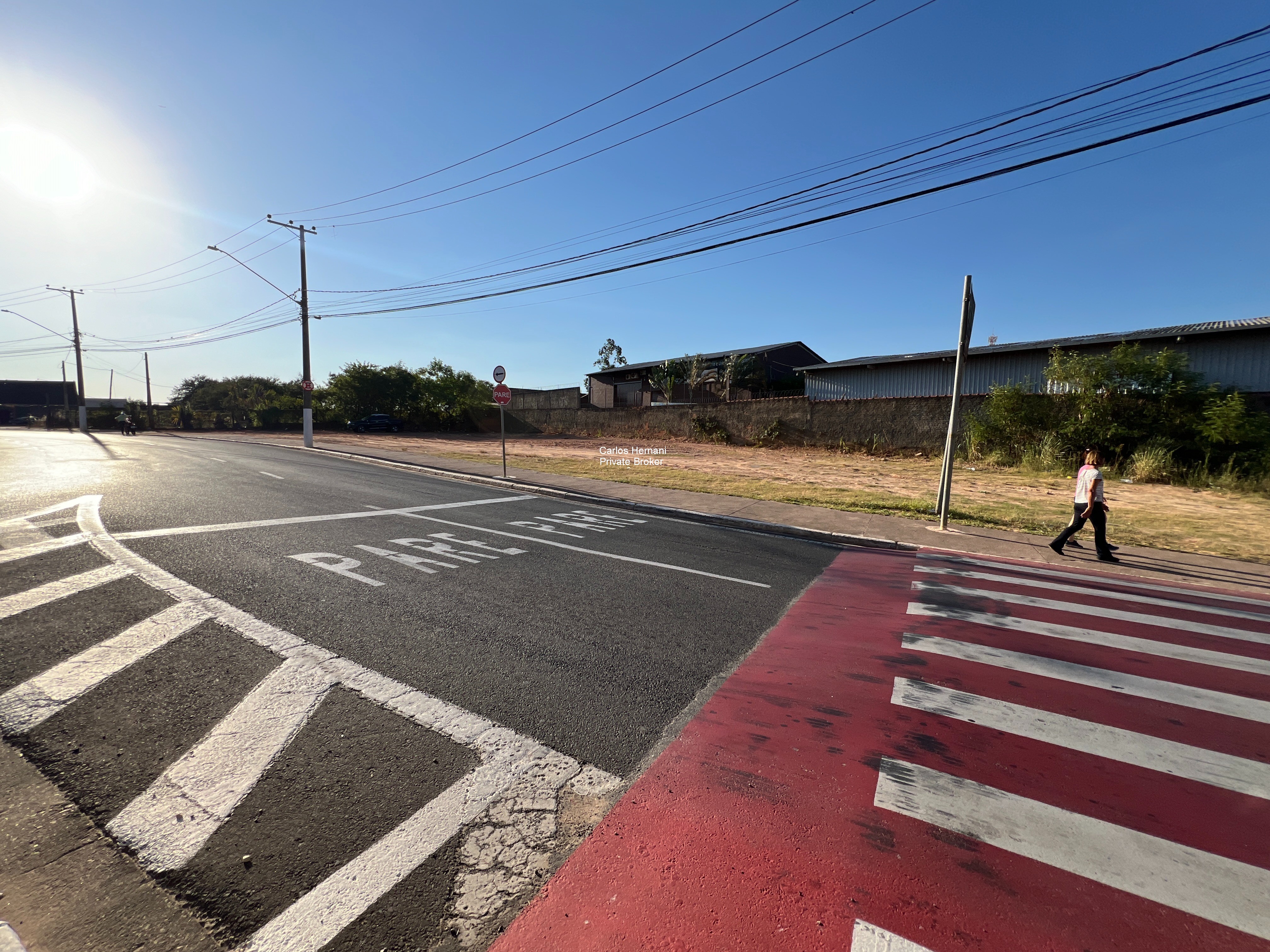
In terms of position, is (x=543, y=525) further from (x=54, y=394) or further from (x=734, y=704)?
(x=54, y=394)

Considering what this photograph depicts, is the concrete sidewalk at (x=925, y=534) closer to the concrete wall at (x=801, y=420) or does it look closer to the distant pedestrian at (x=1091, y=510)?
the distant pedestrian at (x=1091, y=510)

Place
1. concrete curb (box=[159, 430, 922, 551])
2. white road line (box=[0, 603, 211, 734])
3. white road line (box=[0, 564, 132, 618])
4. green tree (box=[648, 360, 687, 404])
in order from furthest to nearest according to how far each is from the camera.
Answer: green tree (box=[648, 360, 687, 404]) < concrete curb (box=[159, 430, 922, 551]) < white road line (box=[0, 564, 132, 618]) < white road line (box=[0, 603, 211, 734])

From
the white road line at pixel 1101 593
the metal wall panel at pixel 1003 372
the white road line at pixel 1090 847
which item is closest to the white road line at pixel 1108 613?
the white road line at pixel 1101 593

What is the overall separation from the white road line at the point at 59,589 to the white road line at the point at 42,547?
1.11m

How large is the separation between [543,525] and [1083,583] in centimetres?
743

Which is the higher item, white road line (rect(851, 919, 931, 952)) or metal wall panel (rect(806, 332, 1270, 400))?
metal wall panel (rect(806, 332, 1270, 400))

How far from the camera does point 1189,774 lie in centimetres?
284

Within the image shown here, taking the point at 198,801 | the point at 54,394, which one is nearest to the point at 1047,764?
the point at 198,801

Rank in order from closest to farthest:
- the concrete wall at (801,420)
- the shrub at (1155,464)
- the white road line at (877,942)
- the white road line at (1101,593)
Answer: the white road line at (877,942), the white road line at (1101,593), the shrub at (1155,464), the concrete wall at (801,420)

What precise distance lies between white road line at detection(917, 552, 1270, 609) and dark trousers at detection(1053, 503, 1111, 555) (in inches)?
27.0

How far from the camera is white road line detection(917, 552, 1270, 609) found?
6.10 m

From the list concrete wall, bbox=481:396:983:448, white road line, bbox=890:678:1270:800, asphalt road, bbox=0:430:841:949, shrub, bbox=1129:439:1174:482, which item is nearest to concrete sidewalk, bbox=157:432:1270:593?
asphalt road, bbox=0:430:841:949

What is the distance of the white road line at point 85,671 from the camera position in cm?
313

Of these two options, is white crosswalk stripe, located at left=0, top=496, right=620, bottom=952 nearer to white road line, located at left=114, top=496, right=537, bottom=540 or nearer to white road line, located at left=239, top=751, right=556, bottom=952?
white road line, located at left=239, top=751, right=556, bottom=952
